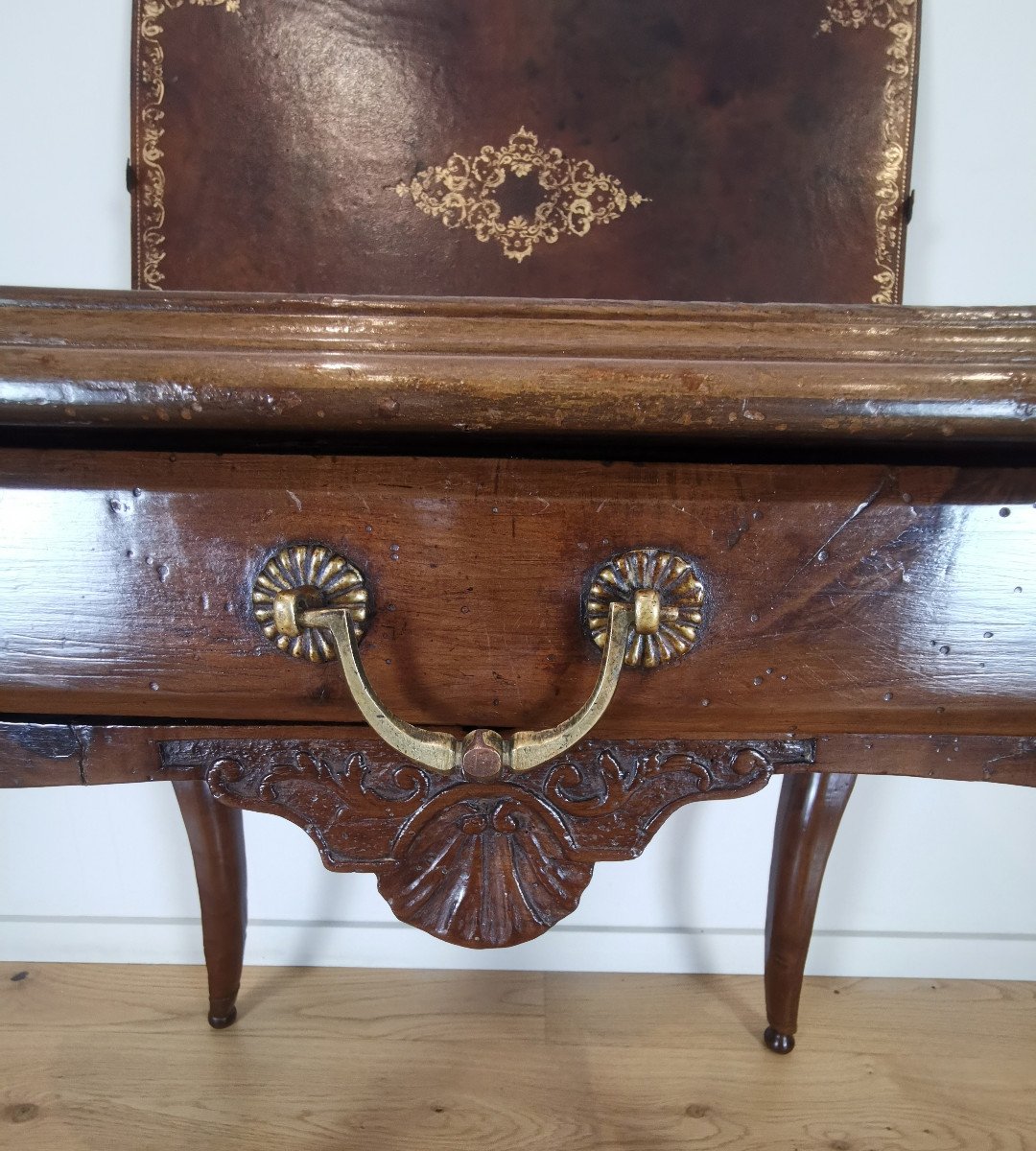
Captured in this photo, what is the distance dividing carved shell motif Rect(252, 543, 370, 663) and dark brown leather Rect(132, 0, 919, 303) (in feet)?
1.75

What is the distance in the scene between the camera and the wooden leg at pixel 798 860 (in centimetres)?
83

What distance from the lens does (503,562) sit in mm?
352

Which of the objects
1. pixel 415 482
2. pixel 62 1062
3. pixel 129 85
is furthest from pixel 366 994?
pixel 129 85

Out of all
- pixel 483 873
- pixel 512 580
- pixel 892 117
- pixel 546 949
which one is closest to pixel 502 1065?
pixel 546 949

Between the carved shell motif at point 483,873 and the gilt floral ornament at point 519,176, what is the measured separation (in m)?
0.59

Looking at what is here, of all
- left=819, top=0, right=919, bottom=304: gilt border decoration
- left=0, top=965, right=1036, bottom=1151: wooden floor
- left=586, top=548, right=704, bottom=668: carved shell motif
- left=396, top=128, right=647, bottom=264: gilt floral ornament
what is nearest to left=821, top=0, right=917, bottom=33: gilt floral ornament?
left=819, top=0, right=919, bottom=304: gilt border decoration

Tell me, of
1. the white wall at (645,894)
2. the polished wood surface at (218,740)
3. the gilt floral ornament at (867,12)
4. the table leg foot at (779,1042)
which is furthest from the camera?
the white wall at (645,894)

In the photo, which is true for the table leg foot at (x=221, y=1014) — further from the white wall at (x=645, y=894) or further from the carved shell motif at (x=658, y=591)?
the carved shell motif at (x=658, y=591)

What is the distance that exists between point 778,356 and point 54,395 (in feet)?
0.84

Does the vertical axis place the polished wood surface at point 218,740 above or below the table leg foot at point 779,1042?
above

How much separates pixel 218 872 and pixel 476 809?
1.90 feet

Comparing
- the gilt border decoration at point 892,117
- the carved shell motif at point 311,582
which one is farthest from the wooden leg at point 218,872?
the gilt border decoration at point 892,117

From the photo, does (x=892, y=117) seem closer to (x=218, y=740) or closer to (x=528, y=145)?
(x=528, y=145)

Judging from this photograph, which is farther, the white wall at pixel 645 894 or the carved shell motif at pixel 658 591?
the white wall at pixel 645 894
